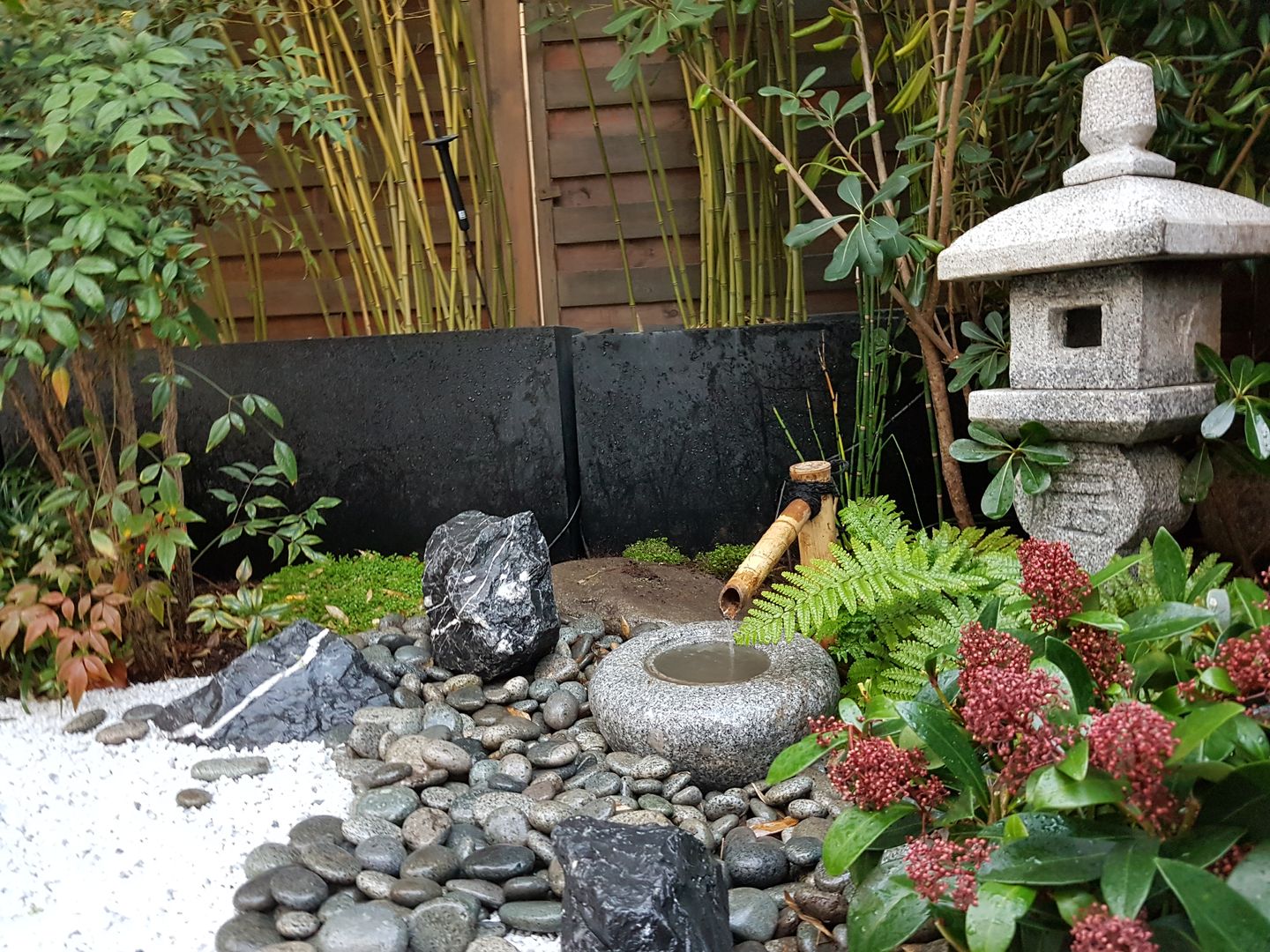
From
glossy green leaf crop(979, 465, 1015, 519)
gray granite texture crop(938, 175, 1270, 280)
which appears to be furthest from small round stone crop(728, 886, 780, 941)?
gray granite texture crop(938, 175, 1270, 280)

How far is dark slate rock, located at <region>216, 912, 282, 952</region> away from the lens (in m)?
1.57

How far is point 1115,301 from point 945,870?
4.32 feet

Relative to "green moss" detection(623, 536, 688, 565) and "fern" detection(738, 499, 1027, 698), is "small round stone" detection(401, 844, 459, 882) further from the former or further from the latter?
"green moss" detection(623, 536, 688, 565)

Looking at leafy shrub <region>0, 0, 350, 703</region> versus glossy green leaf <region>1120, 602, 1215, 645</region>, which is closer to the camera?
glossy green leaf <region>1120, 602, 1215, 645</region>

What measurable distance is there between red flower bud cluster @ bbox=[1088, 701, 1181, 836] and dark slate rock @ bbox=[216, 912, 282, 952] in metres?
1.33

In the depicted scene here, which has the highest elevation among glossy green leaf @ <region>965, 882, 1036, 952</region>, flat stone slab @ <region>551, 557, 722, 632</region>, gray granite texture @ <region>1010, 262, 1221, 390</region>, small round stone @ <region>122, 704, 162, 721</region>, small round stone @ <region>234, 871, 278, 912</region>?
gray granite texture @ <region>1010, 262, 1221, 390</region>

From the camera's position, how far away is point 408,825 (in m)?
1.90

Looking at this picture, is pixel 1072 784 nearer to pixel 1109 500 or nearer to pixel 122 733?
pixel 1109 500

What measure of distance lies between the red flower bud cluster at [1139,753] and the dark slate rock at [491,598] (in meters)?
1.68

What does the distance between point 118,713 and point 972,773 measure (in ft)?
7.03

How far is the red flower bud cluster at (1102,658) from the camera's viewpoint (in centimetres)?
134

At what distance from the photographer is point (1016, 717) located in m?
1.16

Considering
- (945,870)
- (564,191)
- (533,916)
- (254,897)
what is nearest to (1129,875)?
(945,870)

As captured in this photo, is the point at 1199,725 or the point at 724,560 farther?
the point at 724,560
